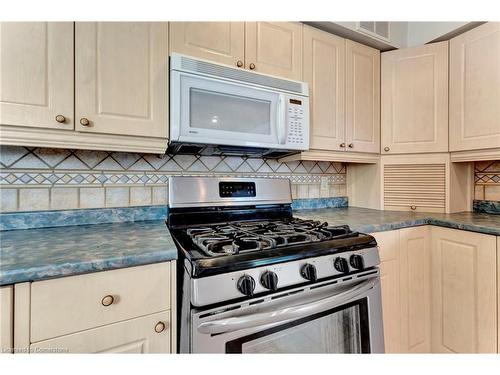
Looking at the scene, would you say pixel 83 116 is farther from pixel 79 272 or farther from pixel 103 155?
pixel 79 272

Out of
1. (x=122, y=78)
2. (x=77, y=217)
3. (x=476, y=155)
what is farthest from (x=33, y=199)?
(x=476, y=155)

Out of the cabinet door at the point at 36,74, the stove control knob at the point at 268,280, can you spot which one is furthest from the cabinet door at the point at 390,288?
the cabinet door at the point at 36,74

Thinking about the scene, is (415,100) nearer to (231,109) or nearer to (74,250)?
(231,109)

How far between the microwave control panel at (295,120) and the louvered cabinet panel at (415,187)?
840 millimetres

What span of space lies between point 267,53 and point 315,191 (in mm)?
1044

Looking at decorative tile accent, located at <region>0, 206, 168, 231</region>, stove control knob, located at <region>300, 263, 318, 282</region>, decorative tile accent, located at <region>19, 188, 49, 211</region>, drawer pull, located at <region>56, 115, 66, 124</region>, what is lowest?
stove control knob, located at <region>300, 263, 318, 282</region>

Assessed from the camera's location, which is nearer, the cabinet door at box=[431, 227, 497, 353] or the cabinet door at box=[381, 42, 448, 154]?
the cabinet door at box=[431, 227, 497, 353]

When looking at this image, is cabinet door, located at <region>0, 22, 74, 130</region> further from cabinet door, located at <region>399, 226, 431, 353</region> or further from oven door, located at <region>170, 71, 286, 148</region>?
cabinet door, located at <region>399, 226, 431, 353</region>

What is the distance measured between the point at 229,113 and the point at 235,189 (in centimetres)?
44

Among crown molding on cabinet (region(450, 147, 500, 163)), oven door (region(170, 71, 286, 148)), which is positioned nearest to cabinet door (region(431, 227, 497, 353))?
crown molding on cabinet (region(450, 147, 500, 163))

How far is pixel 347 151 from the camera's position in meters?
1.72

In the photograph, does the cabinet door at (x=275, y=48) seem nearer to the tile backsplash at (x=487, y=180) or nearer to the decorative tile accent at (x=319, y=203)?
the decorative tile accent at (x=319, y=203)

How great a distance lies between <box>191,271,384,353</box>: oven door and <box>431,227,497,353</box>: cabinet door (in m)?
0.56

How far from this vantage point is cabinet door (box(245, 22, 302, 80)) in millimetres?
1362
